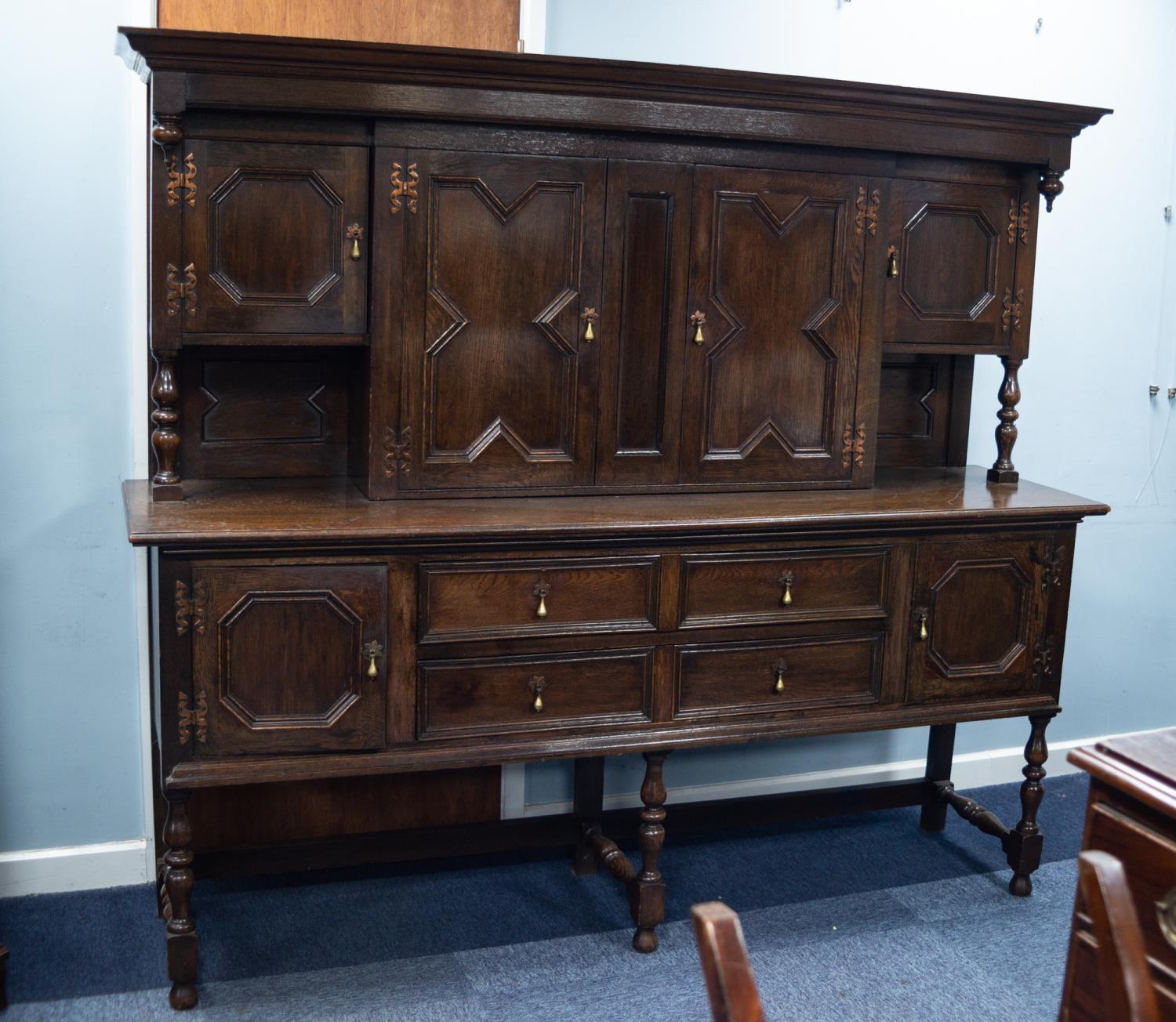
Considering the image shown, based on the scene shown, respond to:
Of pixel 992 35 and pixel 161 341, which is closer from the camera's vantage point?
pixel 161 341

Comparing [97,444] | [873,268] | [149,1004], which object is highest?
[873,268]

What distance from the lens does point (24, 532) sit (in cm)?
301

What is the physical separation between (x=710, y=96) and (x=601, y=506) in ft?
3.18

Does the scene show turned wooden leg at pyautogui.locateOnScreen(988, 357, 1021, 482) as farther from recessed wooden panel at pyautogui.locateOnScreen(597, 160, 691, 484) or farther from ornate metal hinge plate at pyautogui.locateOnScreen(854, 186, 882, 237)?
recessed wooden panel at pyautogui.locateOnScreen(597, 160, 691, 484)

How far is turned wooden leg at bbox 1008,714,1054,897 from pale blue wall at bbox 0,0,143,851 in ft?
7.47

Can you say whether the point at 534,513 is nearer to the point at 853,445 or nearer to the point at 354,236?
the point at 354,236

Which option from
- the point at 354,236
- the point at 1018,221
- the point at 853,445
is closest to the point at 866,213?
the point at 1018,221

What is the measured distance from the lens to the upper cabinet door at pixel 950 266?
3193 mm

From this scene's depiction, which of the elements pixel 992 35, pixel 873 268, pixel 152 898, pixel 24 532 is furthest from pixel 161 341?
pixel 992 35

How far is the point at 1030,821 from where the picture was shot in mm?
3348

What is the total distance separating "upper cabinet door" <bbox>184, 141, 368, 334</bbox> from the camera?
8.80 feet

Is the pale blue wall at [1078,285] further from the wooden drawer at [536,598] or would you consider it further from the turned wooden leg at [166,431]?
the turned wooden leg at [166,431]

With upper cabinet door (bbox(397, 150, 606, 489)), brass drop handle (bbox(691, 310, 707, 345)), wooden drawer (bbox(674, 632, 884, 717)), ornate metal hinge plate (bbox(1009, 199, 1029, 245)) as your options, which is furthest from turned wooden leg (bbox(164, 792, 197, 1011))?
ornate metal hinge plate (bbox(1009, 199, 1029, 245))

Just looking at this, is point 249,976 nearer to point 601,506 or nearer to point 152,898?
point 152,898
